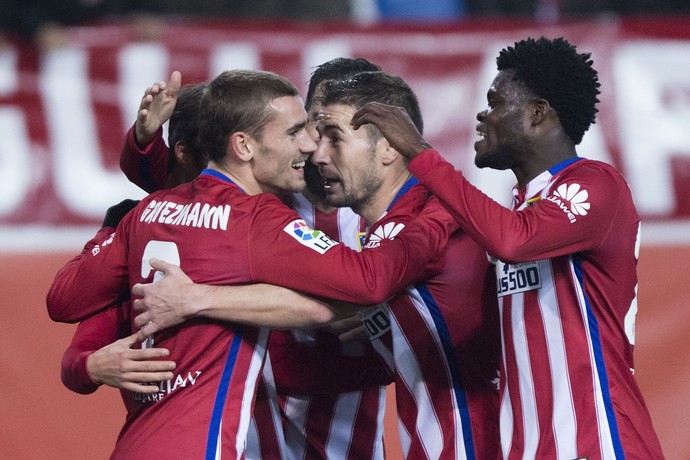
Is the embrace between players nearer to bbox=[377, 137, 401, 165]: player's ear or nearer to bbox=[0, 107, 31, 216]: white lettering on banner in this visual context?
bbox=[377, 137, 401, 165]: player's ear

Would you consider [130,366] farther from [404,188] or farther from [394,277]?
[404,188]

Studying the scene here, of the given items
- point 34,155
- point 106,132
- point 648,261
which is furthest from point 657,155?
point 34,155

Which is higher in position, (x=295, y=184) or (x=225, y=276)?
(x=295, y=184)

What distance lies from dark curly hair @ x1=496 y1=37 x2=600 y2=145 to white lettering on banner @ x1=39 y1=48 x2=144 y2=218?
129 inches

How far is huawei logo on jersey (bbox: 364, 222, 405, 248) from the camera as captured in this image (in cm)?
380

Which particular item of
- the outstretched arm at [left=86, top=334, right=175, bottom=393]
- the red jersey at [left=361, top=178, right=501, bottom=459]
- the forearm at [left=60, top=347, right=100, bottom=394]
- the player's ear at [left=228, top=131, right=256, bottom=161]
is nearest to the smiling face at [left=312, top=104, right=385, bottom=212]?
the red jersey at [left=361, top=178, right=501, bottom=459]

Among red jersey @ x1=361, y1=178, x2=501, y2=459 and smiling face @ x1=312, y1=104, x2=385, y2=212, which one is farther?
smiling face @ x1=312, y1=104, x2=385, y2=212

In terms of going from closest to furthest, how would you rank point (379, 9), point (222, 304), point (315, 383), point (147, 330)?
point (222, 304), point (147, 330), point (315, 383), point (379, 9)

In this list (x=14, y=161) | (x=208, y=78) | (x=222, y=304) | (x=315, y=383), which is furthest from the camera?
(x=208, y=78)

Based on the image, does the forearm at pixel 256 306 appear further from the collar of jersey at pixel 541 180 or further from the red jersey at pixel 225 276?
the collar of jersey at pixel 541 180

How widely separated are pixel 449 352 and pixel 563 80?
40.3 inches

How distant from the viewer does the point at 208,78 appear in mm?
6543

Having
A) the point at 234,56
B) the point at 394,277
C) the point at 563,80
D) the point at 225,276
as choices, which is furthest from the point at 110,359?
the point at 234,56

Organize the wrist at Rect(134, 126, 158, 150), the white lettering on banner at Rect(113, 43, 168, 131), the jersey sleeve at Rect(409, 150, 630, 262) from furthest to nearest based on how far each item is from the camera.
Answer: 1. the white lettering on banner at Rect(113, 43, 168, 131)
2. the wrist at Rect(134, 126, 158, 150)
3. the jersey sleeve at Rect(409, 150, 630, 262)
